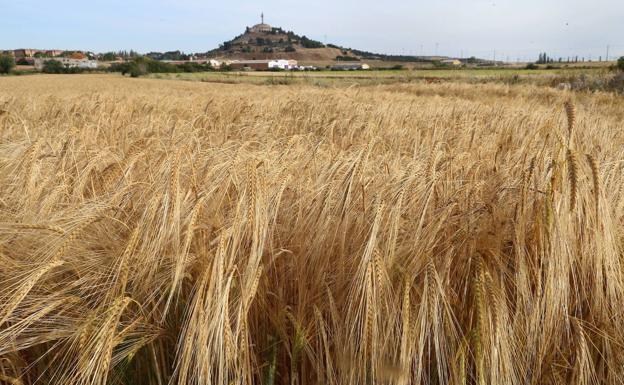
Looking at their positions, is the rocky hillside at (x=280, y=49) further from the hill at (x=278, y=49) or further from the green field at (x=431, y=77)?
the green field at (x=431, y=77)

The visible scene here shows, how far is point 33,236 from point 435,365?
4.37 ft

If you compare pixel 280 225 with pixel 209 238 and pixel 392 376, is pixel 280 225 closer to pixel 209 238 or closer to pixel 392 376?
pixel 209 238

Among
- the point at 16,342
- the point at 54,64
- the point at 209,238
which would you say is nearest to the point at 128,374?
the point at 16,342

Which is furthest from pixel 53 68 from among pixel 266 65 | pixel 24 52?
pixel 24 52

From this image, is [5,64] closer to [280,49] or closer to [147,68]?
[147,68]

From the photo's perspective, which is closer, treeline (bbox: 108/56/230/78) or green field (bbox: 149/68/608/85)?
green field (bbox: 149/68/608/85)

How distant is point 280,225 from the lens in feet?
5.06

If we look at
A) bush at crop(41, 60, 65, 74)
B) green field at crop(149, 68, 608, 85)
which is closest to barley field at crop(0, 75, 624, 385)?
green field at crop(149, 68, 608, 85)

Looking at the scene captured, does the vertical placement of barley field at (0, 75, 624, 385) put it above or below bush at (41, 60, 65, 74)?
below

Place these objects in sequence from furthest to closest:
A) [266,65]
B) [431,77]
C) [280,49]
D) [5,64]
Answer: [280,49] < [266,65] < [5,64] < [431,77]

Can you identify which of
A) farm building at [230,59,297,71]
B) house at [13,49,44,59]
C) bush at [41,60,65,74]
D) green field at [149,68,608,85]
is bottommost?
green field at [149,68,608,85]

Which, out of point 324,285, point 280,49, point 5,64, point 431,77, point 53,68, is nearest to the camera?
point 324,285

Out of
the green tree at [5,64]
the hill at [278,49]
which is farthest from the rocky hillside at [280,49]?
the green tree at [5,64]

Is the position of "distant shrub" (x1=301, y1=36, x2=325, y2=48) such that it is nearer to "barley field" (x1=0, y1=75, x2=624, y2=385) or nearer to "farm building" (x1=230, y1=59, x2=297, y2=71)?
"farm building" (x1=230, y1=59, x2=297, y2=71)
